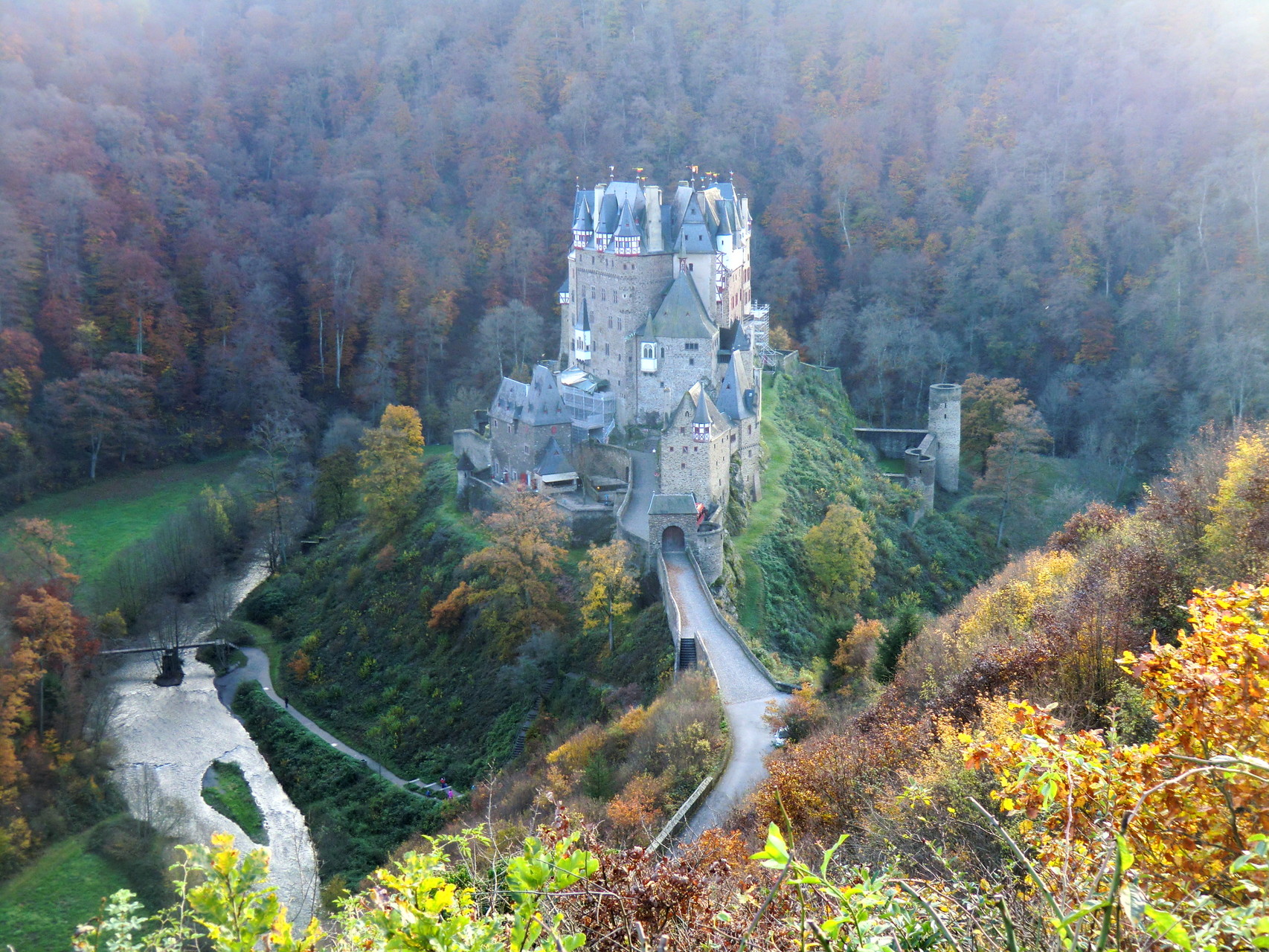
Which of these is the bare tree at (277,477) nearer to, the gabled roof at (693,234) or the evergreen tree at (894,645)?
the gabled roof at (693,234)

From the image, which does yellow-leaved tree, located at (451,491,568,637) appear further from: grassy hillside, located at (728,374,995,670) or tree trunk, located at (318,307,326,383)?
tree trunk, located at (318,307,326,383)

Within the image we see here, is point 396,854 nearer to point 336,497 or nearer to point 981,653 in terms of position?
point 981,653

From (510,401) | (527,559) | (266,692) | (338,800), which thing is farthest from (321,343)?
(338,800)

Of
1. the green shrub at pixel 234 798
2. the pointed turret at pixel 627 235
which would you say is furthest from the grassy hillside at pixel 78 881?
the pointed turret at pixel 627 235

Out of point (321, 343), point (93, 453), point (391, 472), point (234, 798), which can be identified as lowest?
point (234, 798)

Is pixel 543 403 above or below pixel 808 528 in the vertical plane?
above

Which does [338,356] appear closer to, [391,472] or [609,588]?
[391,472]
